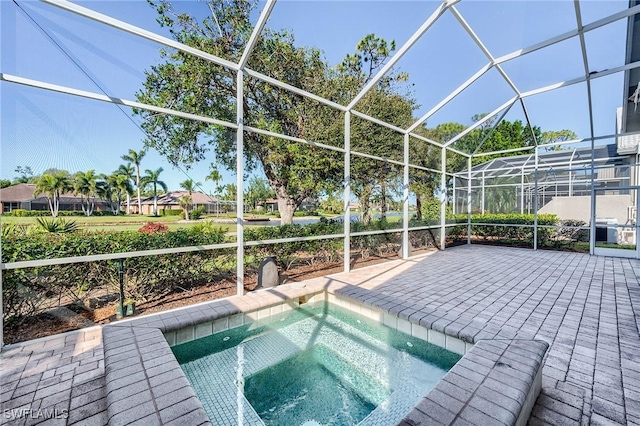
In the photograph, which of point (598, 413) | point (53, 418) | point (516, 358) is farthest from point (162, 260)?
point (598, 413)

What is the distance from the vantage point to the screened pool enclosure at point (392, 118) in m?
2.78

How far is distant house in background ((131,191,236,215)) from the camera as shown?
3.41 meters

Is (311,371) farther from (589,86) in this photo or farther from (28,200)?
(589,86)

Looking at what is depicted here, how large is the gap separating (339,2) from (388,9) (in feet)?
3.01

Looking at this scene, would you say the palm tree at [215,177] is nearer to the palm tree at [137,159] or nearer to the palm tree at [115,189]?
the palm tree at [137,159]

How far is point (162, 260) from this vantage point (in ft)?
12.0

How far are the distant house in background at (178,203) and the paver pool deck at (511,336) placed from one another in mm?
1391

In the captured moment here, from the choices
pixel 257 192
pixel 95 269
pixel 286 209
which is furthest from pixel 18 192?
pixel 286 209

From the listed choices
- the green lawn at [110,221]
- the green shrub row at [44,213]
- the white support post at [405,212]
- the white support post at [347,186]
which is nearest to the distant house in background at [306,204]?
the white support post at [347,186]

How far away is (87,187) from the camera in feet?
9.68

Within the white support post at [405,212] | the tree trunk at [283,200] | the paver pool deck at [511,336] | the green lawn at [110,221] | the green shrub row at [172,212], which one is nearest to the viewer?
the paver pool deck at [511,336]

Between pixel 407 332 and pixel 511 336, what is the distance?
103 cm

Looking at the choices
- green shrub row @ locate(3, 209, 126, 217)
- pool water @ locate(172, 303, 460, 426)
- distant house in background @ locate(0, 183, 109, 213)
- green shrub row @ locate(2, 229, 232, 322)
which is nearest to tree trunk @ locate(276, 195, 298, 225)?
green shrub row @ locate(2, 229, 232, 322)

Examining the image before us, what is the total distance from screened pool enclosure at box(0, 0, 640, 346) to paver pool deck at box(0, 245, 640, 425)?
3.20 feet
